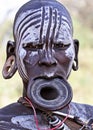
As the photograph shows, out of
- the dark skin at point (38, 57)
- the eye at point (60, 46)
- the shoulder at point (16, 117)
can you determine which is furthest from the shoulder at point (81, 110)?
the eye at point (60, 46)

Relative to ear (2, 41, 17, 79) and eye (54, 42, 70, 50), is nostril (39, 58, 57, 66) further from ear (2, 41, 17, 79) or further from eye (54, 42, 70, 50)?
ear (2, 41, 17, 79)

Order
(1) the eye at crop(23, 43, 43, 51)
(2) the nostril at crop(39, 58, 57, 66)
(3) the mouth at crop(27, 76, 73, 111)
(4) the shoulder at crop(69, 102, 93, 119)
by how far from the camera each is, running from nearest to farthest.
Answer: (3) the mouth at crop(27, 76, 73, 111)
(2) the nostril at crop(39, 58, 57, 66)
(1) the eye at crop(23, 43, 43, 51)
(4) the shoulder at crop(69, 102, 93, 119)

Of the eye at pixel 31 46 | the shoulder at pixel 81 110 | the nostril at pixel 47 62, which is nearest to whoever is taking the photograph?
the nostril at pixel 47 62

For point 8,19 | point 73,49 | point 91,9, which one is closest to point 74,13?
point 91,9

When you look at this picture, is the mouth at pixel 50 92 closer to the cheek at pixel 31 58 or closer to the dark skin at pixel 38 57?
the dark skin at pixel 38 57

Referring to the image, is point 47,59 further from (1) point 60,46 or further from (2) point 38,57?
(1) point 60,46

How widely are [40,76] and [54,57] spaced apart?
180mm

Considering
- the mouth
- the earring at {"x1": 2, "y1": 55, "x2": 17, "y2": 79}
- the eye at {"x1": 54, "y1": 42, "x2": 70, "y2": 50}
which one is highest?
the eye at {"x1": 54, "y1": 42, "x2": 70, "y2": 50}

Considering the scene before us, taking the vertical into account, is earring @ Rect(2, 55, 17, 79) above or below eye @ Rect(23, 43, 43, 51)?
below

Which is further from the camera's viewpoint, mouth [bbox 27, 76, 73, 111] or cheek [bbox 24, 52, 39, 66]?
cheek [bbox 24, 52, 39, 66]

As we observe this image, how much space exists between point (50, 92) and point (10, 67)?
0.65 metres

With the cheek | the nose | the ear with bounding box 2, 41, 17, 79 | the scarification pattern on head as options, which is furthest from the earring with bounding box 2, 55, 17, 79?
the nose

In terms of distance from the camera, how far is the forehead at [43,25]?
6.42 meters

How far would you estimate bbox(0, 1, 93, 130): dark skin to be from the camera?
6.30 m
